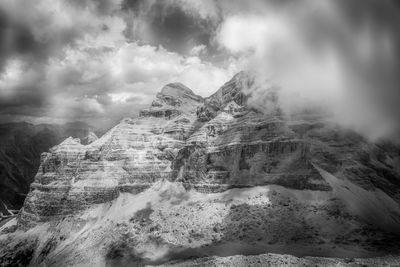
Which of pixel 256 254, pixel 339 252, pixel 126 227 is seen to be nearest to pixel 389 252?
pixel 339 252

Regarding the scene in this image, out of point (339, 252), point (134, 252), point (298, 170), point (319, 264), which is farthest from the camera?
point (298, 170)

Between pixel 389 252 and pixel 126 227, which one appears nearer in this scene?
pixel 389 252

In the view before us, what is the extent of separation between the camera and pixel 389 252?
456 feet

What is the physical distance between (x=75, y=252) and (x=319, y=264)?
126 metres

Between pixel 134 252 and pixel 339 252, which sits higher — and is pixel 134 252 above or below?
below

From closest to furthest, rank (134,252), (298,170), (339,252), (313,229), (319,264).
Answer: (319,264) → (339,252) → (313,229) → (134,252) → (298,170)

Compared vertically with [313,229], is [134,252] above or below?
below

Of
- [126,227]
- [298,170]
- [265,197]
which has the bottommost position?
[126,227]

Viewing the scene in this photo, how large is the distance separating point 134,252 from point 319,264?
8520 centimetres

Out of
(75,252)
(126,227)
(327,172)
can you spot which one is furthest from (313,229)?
(75,252)

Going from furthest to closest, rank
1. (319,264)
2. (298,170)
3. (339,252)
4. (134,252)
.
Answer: (298,170)
(134,252)
(339,252)
(319,264)

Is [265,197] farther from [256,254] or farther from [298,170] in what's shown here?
[256,254]

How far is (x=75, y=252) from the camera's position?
197 metres

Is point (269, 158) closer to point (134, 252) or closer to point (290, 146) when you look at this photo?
point (290, 146)
